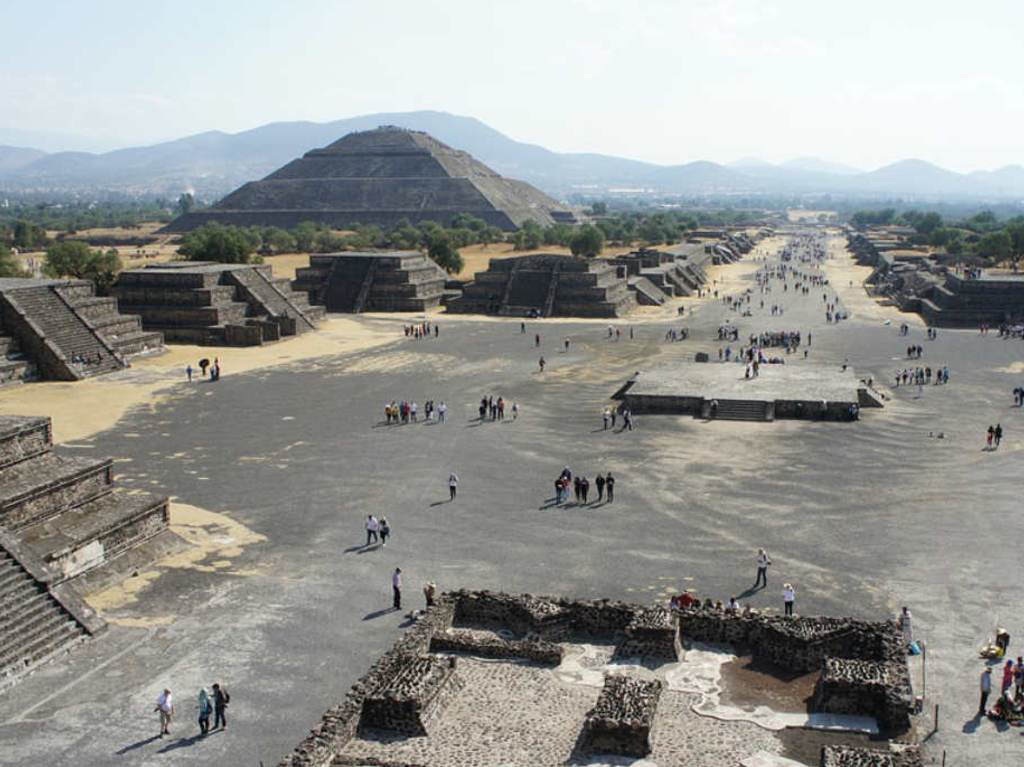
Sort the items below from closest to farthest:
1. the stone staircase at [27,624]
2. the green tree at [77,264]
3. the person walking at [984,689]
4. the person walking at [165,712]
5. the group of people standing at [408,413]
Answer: the person walking at [165,712] < the person walking at [984,689] < the stone staircase at [27,624] < the group of people standing at [408,413] < the green tree at [77,264]

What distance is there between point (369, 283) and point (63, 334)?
3137cm

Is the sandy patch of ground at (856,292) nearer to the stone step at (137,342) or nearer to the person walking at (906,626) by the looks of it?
the stone step at (137,342)

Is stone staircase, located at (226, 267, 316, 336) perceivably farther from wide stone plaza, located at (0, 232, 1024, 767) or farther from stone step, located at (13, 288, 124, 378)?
wide stone plaza, located at (0, 232, 1024, 767)

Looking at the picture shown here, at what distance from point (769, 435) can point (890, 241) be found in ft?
402

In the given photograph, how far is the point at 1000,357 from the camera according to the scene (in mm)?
55062

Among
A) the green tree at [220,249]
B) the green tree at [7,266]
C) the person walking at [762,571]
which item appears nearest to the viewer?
the person walking at [762,571]

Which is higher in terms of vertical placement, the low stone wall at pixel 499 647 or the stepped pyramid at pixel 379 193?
the stepped pyramid at pixel 379 193

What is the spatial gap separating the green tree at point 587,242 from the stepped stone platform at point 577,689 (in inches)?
3405

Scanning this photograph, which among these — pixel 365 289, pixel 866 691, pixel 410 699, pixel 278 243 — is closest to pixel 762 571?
pixel 866 691

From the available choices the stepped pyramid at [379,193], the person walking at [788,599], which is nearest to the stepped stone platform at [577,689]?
the person walking at [788,599]

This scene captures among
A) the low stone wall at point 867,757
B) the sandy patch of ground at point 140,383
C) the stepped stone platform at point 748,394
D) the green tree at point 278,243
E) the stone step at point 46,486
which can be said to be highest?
the green tree at point 278,243

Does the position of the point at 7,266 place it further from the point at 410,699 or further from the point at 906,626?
the point at 906,626

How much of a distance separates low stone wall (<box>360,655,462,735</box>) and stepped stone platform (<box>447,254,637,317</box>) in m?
58.4

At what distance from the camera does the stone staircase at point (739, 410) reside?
1553 inches
